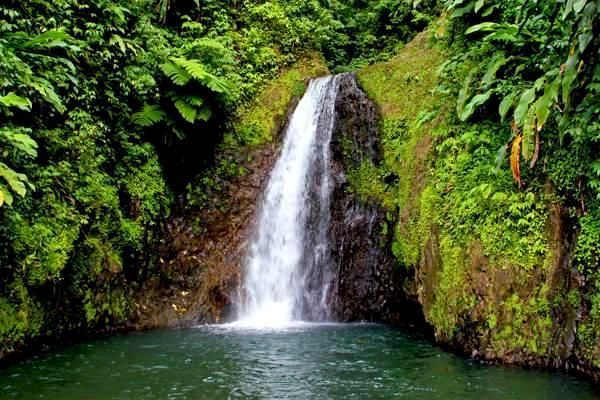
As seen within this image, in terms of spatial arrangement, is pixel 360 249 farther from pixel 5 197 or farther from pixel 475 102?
pixel 5 197

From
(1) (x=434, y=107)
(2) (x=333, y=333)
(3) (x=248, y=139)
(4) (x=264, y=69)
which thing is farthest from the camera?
(4) (x=264, y=69)

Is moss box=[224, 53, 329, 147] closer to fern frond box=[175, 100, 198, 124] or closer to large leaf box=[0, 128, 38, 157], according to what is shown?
fern frond box=[175, 100, 198, 124]

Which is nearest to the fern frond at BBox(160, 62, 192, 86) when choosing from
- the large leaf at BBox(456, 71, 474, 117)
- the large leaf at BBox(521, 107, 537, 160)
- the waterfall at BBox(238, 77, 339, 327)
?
the waterfall at BBox(238, 77, 339, 327)

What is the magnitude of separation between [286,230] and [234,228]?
103cm

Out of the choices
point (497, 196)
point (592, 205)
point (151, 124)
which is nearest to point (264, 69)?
point (151, 124)

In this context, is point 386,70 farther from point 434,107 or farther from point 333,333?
point 333,333

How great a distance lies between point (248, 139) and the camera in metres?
11.7

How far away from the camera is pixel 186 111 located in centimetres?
1016

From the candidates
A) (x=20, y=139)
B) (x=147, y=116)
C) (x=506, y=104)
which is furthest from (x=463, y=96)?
(x=20, y=139)

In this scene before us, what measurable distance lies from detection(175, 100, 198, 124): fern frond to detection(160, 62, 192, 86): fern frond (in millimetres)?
363

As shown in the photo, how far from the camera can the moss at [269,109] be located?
1175cm

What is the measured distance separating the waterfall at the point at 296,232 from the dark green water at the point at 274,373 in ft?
5.59

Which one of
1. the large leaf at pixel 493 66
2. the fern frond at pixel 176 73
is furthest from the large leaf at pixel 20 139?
the large leaf at pixel 493 66

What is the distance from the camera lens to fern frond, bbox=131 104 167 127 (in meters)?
10.1
